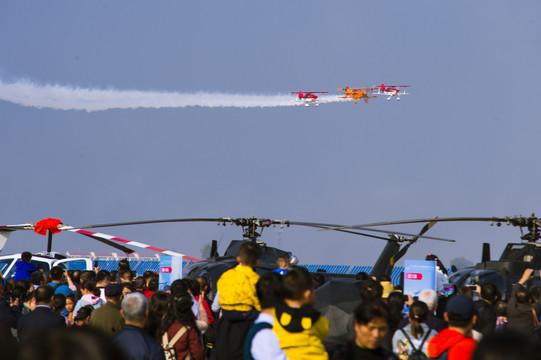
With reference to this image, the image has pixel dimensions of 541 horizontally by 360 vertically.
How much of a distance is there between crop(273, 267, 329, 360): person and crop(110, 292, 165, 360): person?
1130 millimetres

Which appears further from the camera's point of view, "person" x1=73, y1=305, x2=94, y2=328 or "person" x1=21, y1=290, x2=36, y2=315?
"person" x1=21, y1=290, x2=36, y2=315

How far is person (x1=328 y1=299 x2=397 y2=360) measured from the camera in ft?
14.6

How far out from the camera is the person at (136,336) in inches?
212

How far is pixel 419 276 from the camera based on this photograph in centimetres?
1164

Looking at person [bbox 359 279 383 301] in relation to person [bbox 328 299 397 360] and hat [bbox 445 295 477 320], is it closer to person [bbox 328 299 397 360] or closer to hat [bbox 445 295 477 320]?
hat [bbox 445 295 477 320]

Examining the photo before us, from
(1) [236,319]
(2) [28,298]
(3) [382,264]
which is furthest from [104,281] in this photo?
(3) [382,264]

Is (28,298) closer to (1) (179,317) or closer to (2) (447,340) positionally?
(1) (179,317)

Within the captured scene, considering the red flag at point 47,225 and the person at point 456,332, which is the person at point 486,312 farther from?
the red flag at point 47,225

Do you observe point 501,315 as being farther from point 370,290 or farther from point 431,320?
point 370,290

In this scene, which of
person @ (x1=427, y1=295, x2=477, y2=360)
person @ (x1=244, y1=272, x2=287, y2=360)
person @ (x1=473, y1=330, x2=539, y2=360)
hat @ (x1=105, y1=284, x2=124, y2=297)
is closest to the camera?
person @ (x1=473, y1=330, x2=539, y2=360)

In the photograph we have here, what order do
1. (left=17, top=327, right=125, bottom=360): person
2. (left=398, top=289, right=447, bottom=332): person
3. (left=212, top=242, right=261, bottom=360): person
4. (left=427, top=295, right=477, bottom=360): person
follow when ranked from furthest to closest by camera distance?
(left=398, top=289, right=447, bottom=332): person → (left=212, top=242, right=261, bottom=360): person → (left=427, top=295, right=477, bottom=360): person → (left=17, top=327, right=125, bottom=360): person

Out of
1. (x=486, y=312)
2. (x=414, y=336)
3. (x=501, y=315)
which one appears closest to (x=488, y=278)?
(x=501, y=315)

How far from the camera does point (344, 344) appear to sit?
458 cm

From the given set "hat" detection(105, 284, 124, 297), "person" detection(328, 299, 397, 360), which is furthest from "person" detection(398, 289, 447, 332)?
"hat" detection(105, 284, 124, 297)
